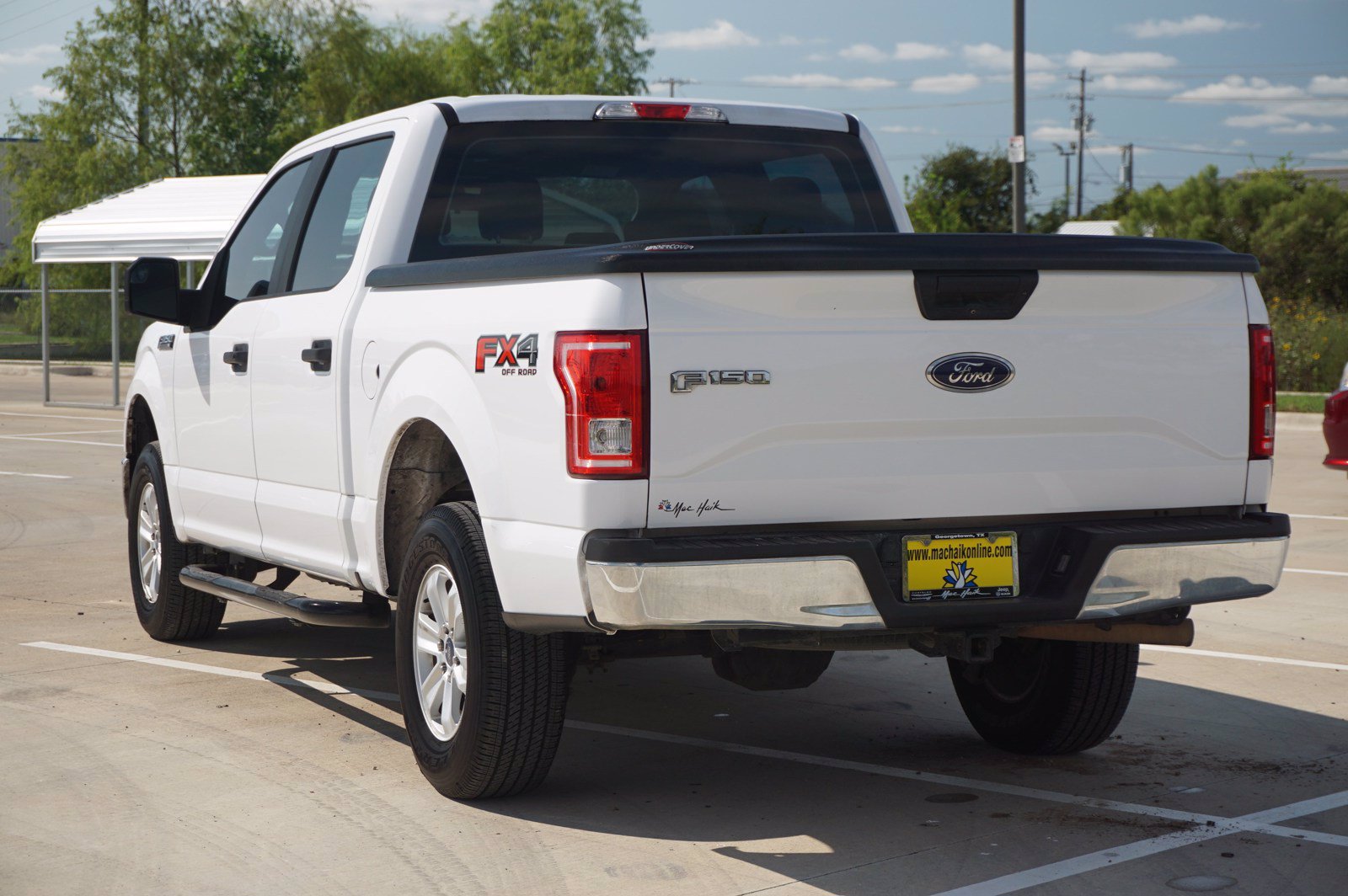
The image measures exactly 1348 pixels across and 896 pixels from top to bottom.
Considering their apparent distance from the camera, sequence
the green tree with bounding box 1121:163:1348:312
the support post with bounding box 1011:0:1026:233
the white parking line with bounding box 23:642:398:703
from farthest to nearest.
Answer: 1. the green tree with bounding box 1121:163:1348:312
2. the support post with bounding box 1011:0:1026:233
3. the white parking line with bounding box 23:642:398:703

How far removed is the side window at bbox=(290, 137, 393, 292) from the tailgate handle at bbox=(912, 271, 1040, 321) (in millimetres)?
2349

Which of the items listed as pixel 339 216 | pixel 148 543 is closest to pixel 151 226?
pixel 148 543

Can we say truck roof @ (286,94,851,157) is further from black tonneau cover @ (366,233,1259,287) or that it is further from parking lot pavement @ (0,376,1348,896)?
parking lot pavement @ (0,376,1348,896)

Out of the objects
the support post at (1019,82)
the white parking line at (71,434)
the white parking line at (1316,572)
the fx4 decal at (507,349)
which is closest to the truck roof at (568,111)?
the fx4 decal at (507,349)

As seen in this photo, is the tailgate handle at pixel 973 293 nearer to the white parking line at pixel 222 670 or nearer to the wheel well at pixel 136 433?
the white parking line at pixel 222 670

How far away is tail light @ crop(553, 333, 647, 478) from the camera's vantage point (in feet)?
13.8

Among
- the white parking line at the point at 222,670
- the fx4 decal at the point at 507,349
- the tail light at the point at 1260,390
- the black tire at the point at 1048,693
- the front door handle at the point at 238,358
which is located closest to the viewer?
the fx4 decal at the point at 507,349

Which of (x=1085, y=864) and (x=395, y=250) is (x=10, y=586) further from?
(x=1085, y=864)

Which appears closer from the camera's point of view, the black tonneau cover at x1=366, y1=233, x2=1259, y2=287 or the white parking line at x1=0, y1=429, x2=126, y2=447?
the black tonneau cover at x1=366, y1=233, x2=1259, y2=287

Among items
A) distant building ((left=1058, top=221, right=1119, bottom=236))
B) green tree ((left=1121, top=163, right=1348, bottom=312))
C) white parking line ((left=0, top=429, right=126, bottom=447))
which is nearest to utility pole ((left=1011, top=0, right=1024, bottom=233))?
green tree ((left=1121, top=163, right=1348, bottom=312))

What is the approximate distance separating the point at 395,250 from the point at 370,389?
58cm

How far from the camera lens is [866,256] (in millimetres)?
4410

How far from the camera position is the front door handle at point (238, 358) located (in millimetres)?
6555

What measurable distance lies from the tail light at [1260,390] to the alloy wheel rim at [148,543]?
4964mm
